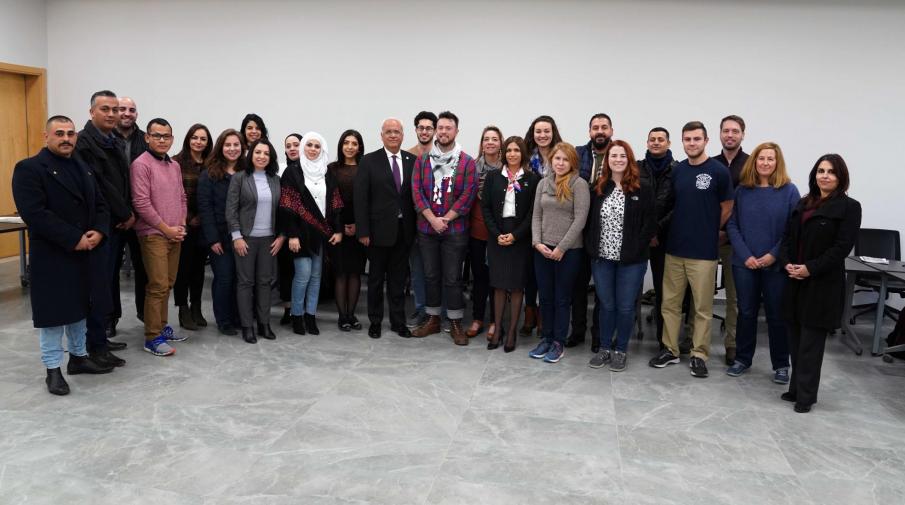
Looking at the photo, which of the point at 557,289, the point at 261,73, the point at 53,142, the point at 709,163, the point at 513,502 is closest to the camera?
the point at 513,502

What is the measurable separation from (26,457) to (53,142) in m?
1.61

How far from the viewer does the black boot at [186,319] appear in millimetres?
4887

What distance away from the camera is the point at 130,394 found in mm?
3596

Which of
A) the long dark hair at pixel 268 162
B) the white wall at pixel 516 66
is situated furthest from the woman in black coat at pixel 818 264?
the long dark hair at pixel 268 162

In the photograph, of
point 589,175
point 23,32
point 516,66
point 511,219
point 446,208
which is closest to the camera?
point 511,219

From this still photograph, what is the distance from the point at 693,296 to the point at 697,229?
47cm

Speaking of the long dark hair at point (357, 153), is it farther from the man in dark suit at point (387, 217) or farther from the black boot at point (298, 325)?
the black boot at point (298, 325)

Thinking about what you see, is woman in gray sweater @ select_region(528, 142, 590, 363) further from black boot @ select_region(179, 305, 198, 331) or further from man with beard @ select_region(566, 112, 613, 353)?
black boot @ select_region(179, 305, 198, 331)

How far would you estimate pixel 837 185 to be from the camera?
11.3 ft

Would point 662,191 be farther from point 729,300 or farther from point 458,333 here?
point 458,333

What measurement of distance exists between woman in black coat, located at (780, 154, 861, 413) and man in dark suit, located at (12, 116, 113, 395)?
3.89m

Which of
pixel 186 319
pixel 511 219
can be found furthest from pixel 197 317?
pixel 511 219

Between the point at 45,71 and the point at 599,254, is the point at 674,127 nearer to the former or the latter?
the point at 599,254

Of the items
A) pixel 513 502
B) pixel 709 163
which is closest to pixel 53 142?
pixel 513 502
